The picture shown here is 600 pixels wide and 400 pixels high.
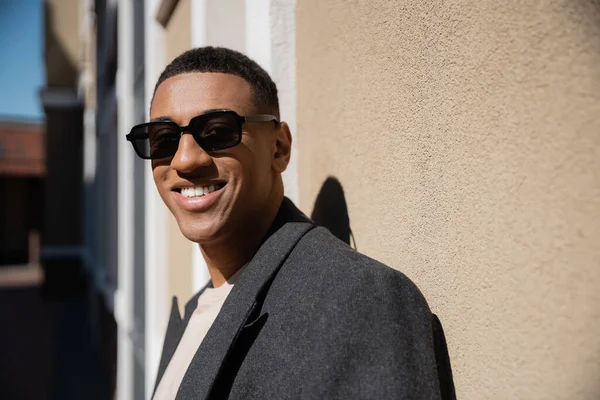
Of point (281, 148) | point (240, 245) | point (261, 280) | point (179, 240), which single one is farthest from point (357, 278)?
point (179, 240)

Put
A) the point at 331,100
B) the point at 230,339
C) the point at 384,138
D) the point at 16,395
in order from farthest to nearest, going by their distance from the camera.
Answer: the point at 16,395 < the point at 331,100 < the point at 384,138 < the point at 230,339

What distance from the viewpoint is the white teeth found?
123 centimetres

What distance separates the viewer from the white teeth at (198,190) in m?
1.23

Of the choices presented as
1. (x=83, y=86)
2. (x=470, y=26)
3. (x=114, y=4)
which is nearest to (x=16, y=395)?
(x=114, y=4)

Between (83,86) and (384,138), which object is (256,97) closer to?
(384,138)

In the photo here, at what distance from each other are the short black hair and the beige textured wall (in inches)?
48.2

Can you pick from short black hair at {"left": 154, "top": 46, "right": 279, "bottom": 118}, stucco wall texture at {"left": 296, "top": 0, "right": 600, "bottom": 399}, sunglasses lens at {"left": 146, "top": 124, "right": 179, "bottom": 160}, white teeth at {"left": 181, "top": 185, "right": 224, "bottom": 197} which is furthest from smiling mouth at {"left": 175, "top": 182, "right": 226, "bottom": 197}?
stucco wall texture at {"left": 296, "top": 0, "right": 600, "bottom": 399}

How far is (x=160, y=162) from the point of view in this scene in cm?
129

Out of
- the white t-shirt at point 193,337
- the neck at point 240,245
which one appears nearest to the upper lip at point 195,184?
the neck at point 240,245

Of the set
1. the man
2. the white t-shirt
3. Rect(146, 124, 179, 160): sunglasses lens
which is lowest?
the white t-shirt

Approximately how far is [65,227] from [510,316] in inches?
546

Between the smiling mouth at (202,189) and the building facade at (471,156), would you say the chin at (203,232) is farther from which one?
the building facade at (471,156)

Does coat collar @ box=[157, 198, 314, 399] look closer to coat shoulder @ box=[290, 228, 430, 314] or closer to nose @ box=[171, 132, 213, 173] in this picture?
coat shoulder @ box=[290, 228, 430, 314]

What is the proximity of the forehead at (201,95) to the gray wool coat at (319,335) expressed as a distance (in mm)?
370
